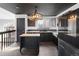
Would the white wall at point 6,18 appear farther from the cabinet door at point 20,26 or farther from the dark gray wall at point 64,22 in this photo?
the dark gray wall at point 64,22

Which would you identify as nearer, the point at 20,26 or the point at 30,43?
the point at 20,26

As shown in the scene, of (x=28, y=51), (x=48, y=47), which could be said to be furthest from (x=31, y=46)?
(x=48, y=47)

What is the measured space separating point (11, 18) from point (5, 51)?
0.65m

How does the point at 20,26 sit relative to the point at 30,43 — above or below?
above

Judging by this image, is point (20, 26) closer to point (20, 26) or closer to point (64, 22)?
point (20, 26)

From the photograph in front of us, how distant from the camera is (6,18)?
2.55 metres

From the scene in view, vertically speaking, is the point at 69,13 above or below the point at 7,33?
above

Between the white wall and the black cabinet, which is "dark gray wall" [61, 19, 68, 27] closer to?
the black cabinet

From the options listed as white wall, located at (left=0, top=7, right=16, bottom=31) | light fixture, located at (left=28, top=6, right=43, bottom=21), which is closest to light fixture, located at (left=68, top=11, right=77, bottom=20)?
light fixture, located at (left=28, top=6, right=43, bottom=21)

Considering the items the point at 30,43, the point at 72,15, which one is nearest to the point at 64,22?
the point at 72,15

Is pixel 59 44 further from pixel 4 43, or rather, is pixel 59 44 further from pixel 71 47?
pixel 4 43

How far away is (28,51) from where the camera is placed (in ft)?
8.80

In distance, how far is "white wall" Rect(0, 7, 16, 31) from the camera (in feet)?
8.16

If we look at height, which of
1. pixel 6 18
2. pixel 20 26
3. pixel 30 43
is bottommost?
pixel 30 43
